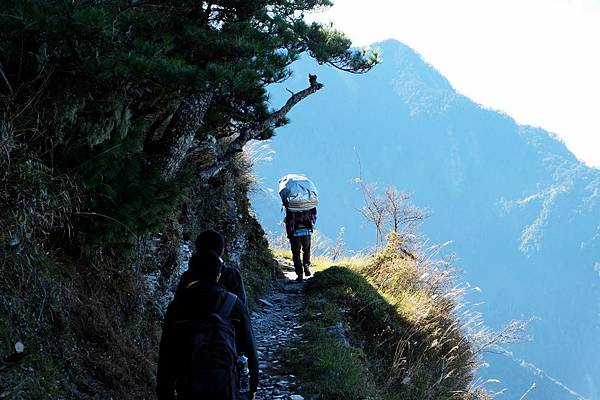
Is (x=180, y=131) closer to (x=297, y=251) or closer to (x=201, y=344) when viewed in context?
(x=201, y=344)

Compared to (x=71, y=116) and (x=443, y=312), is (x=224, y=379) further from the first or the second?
(x=443, y=312)

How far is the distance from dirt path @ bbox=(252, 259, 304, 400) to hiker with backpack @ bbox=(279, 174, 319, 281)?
0.96m

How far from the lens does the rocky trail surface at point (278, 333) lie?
598 cm

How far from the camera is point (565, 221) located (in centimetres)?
18312

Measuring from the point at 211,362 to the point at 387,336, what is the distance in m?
6.09

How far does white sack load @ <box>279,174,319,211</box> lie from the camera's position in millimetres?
10750

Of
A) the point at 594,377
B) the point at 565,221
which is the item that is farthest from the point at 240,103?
the point at 565,221

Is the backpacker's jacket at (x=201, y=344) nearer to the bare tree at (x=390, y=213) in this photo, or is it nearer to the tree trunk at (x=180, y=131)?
the tree trunk at (x=180, y=131)

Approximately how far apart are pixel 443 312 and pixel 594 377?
150 metres

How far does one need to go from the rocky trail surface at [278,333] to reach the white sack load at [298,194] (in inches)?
65.0

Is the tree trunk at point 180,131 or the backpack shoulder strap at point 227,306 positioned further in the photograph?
the tree trunk at point 180,131

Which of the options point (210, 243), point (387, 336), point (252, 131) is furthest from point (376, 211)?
point (210, 243)

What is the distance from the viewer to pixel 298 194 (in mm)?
10812

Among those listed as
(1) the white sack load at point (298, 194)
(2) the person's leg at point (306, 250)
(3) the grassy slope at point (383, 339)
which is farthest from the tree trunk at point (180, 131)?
(2) the person's leg at point (306, 250)
